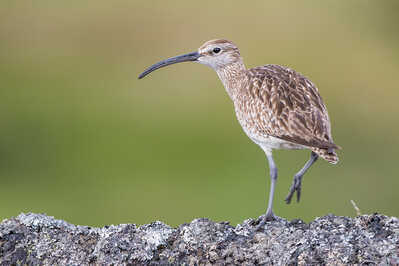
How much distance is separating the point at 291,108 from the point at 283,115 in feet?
0.34

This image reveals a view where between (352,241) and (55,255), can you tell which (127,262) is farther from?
(352,241)

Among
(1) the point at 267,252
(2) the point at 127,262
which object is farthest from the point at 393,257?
(2) the point at 127,262

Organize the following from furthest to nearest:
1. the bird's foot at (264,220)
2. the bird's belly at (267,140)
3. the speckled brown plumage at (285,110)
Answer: the bird's belly at (267,140) < the speckled brown plumage at (285,110) < the bird's foot at (264,220)

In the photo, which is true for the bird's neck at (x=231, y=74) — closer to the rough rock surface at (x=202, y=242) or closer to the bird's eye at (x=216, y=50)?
the bird's eye at (x=216, y=50)

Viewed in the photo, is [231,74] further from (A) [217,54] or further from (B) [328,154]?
(B) [328,154]

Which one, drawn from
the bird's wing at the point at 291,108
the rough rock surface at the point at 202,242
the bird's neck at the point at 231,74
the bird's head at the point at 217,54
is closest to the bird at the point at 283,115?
the bird's wing at the point at 291,108

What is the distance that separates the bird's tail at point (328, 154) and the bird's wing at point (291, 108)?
0.04 m

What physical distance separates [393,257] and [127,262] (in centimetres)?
154

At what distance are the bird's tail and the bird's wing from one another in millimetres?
36

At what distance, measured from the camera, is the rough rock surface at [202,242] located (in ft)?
11.3

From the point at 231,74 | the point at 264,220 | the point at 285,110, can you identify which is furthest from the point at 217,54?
the point at 264,220

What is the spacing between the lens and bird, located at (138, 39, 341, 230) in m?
4.86

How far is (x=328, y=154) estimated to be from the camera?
183 inches

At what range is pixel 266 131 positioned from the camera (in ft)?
16.8
